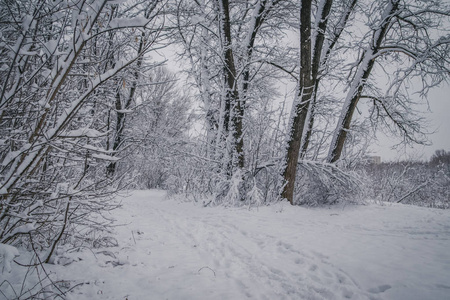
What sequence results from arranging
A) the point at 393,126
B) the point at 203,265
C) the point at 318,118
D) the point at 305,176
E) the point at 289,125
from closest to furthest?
the point at 203,265, the point at 289,125, the point at 305,176, the point at 393,126, the point at 318,118

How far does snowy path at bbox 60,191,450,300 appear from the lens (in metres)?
1.69

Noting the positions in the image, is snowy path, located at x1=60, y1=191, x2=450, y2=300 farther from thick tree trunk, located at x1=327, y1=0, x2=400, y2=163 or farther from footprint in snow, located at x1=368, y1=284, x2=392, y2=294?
thick tree trunk, located at x1=327, y1=0, x2=400, y2=163

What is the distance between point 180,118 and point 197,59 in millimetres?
6874

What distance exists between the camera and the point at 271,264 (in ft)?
7.19

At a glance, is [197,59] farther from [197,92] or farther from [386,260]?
[386,260]

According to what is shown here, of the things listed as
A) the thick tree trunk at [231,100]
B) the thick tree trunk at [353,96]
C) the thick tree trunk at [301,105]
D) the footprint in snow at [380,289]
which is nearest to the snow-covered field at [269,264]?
the footprint in snow at [380,289]

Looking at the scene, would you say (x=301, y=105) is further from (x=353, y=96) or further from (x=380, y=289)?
(x=380, y=289)

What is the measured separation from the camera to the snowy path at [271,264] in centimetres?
169

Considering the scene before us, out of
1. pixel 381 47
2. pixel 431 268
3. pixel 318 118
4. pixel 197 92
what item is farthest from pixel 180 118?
pixel 431 268

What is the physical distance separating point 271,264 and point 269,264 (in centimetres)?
2

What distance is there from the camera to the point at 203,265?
227 cm

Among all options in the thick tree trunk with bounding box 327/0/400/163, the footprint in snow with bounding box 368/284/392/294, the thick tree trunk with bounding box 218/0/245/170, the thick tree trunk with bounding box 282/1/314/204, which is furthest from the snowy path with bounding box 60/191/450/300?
the thick tree trunk with bounding box 327/0/400/163

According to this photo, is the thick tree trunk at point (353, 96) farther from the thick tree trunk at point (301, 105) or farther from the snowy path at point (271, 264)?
the snowy path at point (271, 264)

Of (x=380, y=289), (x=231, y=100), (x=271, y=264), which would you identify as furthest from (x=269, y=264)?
(x=231, y=100)
